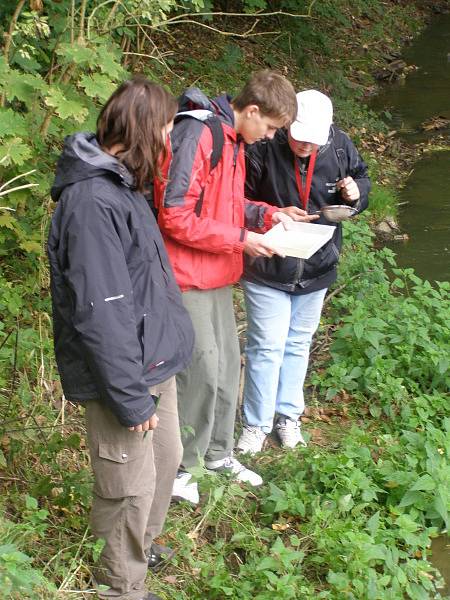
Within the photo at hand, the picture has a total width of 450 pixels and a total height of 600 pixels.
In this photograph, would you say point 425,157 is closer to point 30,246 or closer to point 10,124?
point 30,246

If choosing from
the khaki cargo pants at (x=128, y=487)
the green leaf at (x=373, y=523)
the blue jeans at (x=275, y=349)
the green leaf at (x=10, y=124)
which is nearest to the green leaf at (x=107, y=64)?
the green leaf at (x=10, y=124)

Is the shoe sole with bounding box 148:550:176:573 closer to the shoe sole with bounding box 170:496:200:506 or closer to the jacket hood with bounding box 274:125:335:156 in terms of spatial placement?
the shoe sole with bounding box 170:496:200:506

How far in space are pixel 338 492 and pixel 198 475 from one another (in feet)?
2.89

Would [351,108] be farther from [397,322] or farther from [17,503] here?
[17,503]

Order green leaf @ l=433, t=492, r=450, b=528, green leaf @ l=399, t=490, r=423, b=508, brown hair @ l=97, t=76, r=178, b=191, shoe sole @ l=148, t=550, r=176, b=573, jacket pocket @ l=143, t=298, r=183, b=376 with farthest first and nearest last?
green leaf @ l=399, t=490, r=423, b=508, green leaf @ l=433, t=492, r=450, b=528, shoe sole @ l=148, t=550, r=176, b=573, jacket pocket @ l=143, t=298, r=183, b=376, brown hair @ l=97, t=76, r=178, b=191

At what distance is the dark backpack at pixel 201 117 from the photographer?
3.39 m

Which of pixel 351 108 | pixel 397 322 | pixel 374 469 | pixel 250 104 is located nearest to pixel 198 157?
pixel 250 104

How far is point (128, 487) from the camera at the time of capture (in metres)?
2.82

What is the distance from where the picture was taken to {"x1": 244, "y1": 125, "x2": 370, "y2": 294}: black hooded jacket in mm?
4047

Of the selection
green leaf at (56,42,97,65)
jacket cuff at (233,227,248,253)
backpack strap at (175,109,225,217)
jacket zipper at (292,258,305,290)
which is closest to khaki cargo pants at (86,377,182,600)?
jacket cuff at (233,227,248,253)

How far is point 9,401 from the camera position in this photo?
409 cm

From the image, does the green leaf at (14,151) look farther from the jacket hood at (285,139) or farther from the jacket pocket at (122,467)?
the jacket pocket at (122,467)

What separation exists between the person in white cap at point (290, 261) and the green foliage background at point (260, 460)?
421 mm

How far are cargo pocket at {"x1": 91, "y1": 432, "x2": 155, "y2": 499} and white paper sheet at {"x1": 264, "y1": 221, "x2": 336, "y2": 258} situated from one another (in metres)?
1.27
